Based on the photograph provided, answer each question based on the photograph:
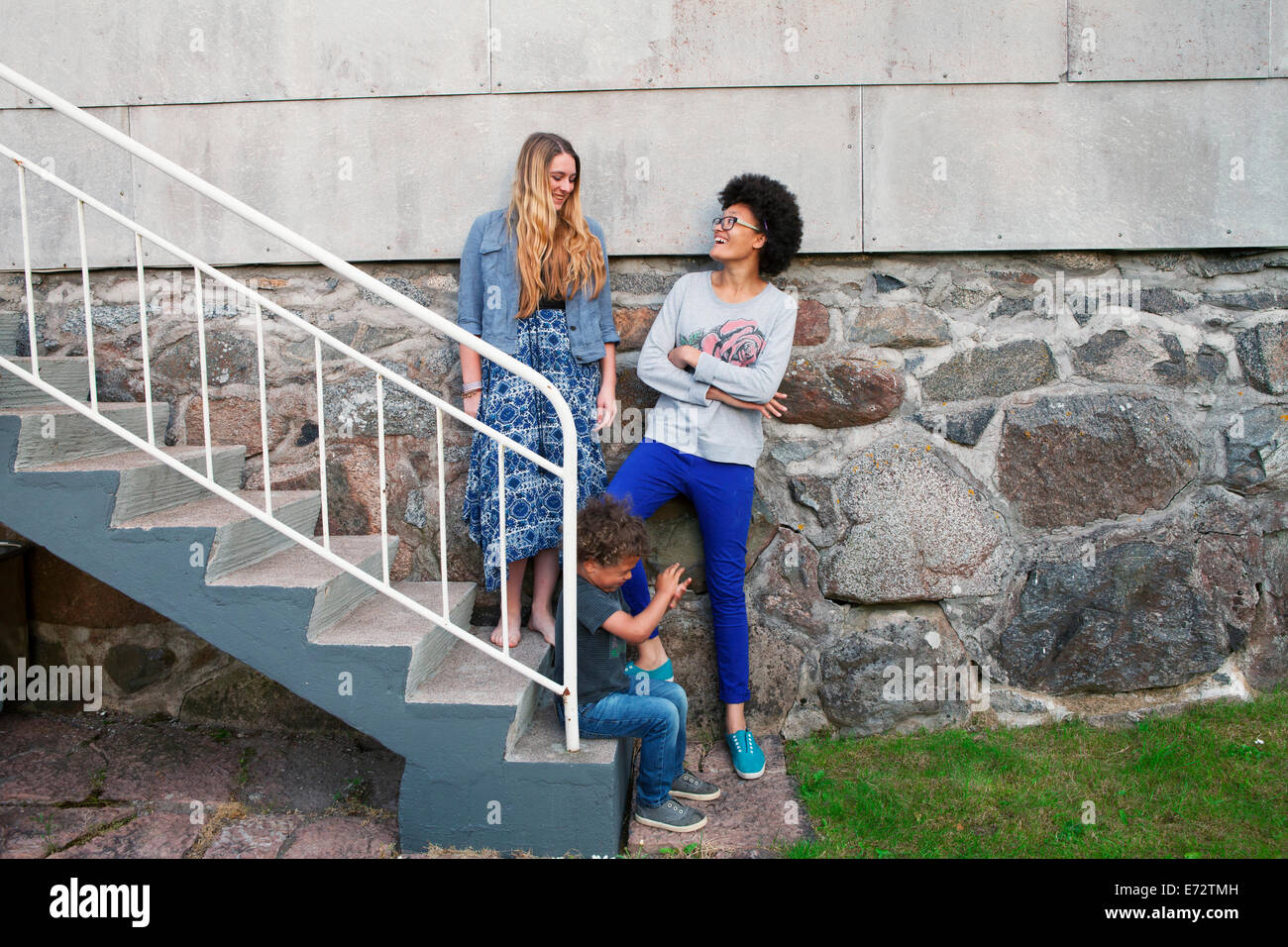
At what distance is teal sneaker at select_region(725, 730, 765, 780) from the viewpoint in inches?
120

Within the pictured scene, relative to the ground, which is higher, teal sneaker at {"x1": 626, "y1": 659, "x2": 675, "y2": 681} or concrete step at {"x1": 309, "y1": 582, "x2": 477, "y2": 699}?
concrete step at {"x1": 309, "y1": 582, "x2": 477, "y2": 699}

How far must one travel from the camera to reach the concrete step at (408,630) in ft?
8.64

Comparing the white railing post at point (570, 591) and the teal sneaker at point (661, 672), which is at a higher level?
the white railing post at point (570, 591)

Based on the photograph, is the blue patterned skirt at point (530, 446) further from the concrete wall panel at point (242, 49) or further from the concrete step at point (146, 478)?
the concrete wall panel at point (242, 49)

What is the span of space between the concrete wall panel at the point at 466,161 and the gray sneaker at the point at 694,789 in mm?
1776

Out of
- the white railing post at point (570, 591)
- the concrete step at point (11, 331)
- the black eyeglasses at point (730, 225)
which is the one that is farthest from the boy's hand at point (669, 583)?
the concrete step at point (11, 331)

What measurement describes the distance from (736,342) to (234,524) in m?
1.64

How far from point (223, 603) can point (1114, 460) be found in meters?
2.91

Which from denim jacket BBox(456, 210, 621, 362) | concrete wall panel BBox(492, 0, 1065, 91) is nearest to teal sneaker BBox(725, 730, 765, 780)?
denim jacket BBox(456, 210, 621, 362)

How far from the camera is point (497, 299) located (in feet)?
9.98

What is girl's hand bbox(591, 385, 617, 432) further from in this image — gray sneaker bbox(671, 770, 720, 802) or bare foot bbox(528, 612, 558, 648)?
gray sneaker bbox(671, 770, 720, 802)

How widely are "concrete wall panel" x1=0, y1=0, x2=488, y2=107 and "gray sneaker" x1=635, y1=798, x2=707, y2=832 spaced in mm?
2452

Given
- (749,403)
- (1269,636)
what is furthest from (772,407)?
(1269,636)

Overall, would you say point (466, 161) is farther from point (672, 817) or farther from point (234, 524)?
point (672, 817)
